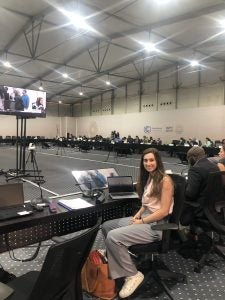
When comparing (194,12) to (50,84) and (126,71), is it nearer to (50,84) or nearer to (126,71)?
(126,71)

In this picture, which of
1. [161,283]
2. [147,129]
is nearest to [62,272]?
[161,283]

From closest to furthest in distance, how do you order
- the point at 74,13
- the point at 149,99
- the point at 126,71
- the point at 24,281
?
the point at 24,281 < the point at 74,13 < the point at 126,71 < the point at 149,99

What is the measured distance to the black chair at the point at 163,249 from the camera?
7.01ft

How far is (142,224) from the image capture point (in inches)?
87.9

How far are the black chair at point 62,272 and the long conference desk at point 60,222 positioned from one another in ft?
2.33

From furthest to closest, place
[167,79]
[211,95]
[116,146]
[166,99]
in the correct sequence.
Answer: [166,99] < [167,79] < [211,95] < [116,146]

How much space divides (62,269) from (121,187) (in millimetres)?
1611

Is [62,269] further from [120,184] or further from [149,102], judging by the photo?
[149,102]

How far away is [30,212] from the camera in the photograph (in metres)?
2.07

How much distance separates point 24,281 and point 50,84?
18.2 meters

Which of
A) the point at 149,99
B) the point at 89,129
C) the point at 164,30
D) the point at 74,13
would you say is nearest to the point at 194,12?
the point at 164,30

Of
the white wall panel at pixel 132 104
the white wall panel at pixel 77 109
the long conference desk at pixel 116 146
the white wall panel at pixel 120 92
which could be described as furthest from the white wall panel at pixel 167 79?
the white wall panel at pixel 77 109

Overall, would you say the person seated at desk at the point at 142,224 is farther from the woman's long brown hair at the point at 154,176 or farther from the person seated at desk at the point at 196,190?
the person seated at desk at the point at 196,190

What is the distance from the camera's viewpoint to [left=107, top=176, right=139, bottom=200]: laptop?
2.74m
